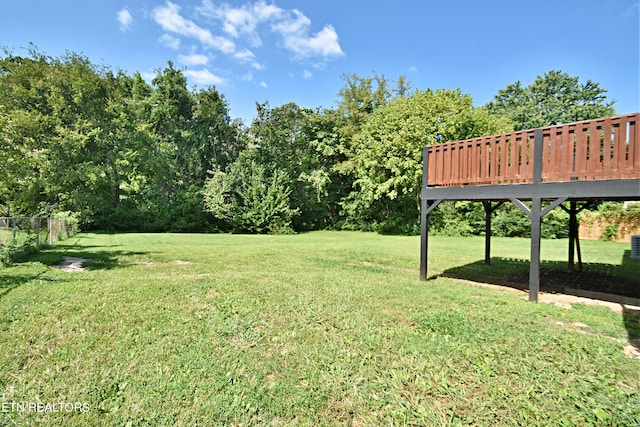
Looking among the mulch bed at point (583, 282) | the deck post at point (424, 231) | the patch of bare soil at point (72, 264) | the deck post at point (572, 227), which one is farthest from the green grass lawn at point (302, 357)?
the deck post at point (572, 227)

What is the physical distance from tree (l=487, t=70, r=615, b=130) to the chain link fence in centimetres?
3143

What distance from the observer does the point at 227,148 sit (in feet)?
90.7

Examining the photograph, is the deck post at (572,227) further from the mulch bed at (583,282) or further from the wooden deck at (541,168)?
the wooden deck at (541,168)

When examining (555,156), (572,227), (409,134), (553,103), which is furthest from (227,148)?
(553,103)

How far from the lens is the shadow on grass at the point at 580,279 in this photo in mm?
5155

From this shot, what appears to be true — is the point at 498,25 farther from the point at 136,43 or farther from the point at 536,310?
the point at 136,43

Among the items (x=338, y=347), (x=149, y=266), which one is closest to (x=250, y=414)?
(x=338, y=347)

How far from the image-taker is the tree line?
18688 mm

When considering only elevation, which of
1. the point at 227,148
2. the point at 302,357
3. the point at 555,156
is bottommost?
the point at 302,357

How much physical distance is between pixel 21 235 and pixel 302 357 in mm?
8829

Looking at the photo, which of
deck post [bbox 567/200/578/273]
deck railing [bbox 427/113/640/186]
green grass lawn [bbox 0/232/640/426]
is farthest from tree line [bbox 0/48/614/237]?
green grass lawn [bbox 0/232/640/426]

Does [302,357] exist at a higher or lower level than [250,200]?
lower

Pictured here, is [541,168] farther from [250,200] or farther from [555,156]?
[250,200]

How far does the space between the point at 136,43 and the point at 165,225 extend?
505 inches
